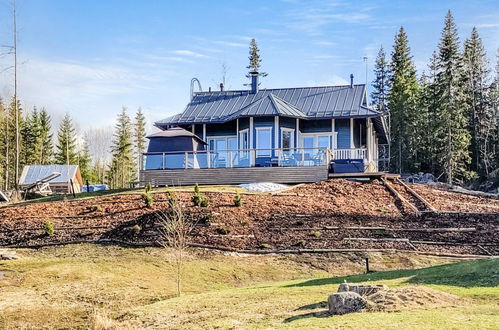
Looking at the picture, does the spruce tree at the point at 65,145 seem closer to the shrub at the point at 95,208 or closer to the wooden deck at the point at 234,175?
the wooden deck at the point at 234,175

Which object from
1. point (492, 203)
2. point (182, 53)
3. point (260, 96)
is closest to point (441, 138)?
point (260, 96)

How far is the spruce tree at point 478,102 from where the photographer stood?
4688cm

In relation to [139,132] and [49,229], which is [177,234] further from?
[139,132]

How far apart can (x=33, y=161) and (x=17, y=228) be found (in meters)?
39.1

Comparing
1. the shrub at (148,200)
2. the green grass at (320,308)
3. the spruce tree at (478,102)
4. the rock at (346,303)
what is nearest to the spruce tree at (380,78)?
the spruce tree at (478,102)

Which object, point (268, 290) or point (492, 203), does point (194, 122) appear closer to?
point (492, 203)

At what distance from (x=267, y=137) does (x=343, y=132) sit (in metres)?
4.14

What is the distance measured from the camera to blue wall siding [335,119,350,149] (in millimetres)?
28062

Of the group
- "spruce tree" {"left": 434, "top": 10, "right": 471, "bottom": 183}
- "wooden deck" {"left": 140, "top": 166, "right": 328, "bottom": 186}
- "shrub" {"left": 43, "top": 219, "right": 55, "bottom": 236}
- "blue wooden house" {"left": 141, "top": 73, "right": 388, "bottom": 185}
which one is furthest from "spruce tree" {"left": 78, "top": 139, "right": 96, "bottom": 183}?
"shrub" {"left": 43, "top": 219, "right": 55, "bottom": 236}

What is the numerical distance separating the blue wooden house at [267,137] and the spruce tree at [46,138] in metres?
30.1

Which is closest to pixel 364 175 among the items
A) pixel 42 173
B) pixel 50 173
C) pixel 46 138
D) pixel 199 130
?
pixel 199 130

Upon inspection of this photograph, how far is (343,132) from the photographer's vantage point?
28188 millimetres

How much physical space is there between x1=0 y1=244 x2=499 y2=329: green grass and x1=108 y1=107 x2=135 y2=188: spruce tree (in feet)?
140

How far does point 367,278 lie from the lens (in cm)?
1069
